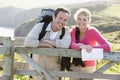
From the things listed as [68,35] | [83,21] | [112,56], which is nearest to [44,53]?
[68,35]

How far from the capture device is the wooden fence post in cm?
786

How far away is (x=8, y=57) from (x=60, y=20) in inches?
59.5

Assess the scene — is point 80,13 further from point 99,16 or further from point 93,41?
point 99,16

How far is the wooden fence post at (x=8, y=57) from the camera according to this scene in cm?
786

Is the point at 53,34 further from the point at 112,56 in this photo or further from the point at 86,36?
the point at 112,56

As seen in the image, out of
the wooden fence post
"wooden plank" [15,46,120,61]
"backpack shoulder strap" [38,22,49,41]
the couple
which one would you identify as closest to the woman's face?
the couple

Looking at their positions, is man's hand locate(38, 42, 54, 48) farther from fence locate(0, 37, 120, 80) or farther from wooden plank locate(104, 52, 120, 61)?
wooden plank locate(104, 52, 120, 61)


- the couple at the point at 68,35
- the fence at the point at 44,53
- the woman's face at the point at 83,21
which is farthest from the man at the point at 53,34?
the woman's face at the point at 83,21

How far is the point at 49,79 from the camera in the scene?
Answer: 7.91 metres

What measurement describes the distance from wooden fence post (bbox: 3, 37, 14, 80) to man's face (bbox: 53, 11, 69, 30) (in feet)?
3.72

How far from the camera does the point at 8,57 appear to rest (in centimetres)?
797

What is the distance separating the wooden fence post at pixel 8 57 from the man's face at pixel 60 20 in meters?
1.13

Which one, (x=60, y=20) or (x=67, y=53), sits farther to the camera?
(x=67, y=53)

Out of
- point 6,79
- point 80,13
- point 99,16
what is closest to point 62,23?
point 80,13
